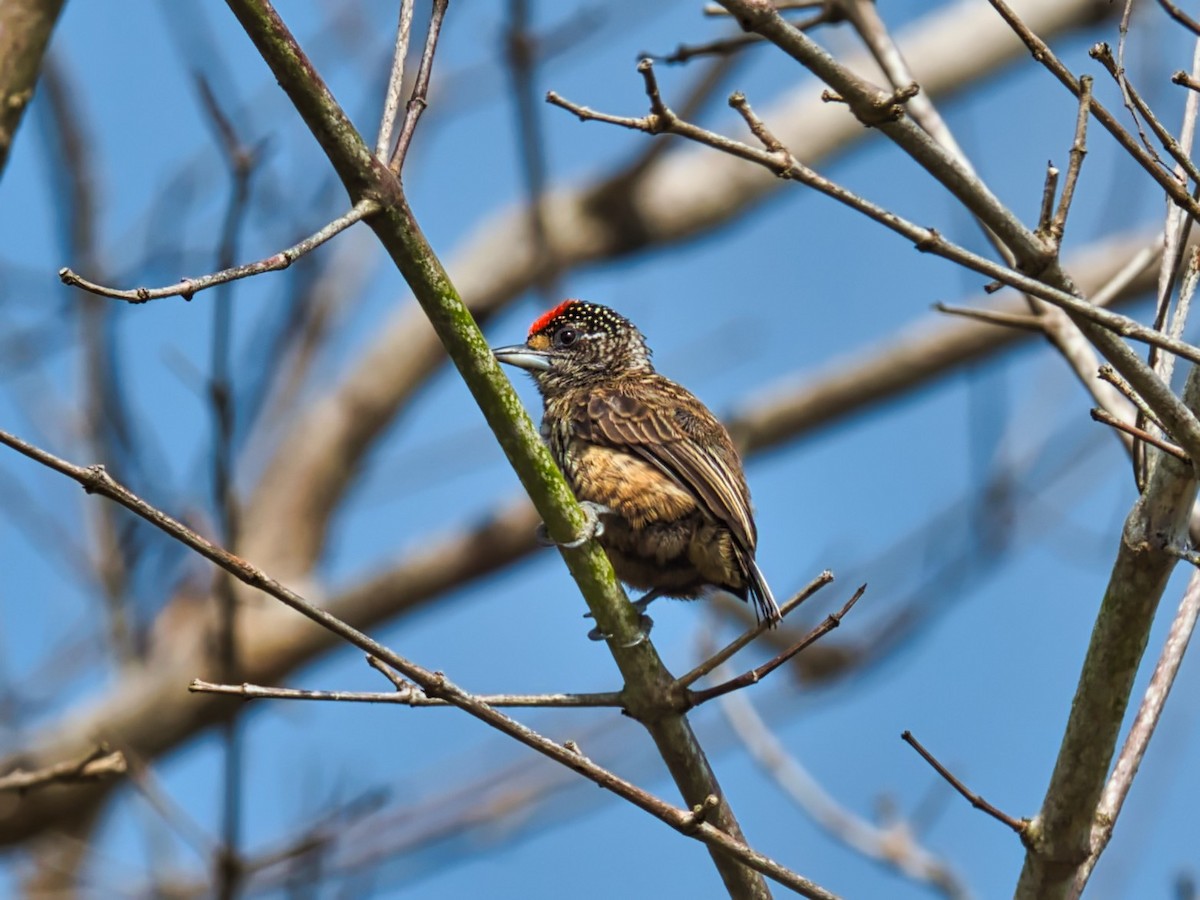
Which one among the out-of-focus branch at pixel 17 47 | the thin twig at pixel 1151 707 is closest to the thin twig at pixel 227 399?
the out-of-focus branch at pixel 17 47

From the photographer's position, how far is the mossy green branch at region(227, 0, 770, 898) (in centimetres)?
295

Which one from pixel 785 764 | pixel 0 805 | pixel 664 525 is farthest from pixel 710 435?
pixel 0 805

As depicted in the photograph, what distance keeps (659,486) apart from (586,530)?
4.52ft

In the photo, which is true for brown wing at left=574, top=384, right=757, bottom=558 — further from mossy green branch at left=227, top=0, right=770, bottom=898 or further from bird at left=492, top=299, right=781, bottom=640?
mossy green branch at left=227, top=0, right=770, bottom=898

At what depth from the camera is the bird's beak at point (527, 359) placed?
19.7 ft

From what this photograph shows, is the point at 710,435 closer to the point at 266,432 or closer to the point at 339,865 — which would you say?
the point at 339,865

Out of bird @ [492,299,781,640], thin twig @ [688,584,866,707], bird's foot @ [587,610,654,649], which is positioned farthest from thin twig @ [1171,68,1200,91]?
bird @ [492,299,781,640]

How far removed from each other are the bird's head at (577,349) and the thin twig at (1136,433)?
Result: 3153 mm

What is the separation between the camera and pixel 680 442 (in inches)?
199

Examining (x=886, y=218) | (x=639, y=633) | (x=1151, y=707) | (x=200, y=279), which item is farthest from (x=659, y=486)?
(x=200, y=279)

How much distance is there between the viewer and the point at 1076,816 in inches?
125

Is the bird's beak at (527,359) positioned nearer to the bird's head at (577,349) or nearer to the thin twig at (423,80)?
the bird's head at (577,349)

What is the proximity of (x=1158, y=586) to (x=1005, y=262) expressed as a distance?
186cm

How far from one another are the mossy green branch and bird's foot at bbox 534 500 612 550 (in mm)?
19
